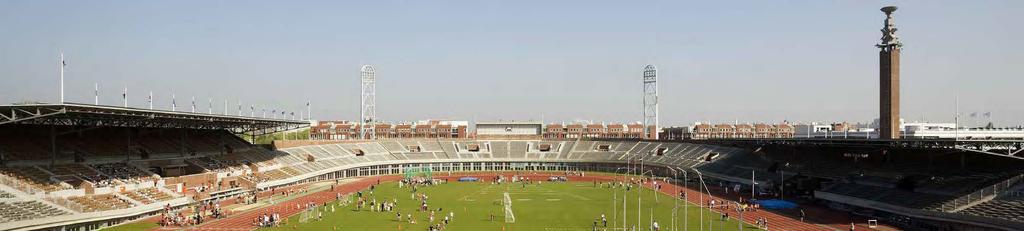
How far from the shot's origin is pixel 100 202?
1849 inches

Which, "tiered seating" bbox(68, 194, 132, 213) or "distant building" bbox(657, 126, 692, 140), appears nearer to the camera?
"tiered seating" bbox(68, 194, 132, 213)

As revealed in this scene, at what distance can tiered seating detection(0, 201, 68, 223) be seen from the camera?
131 feet

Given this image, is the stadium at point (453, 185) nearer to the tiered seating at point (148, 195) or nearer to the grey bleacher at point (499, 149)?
the tiered seating at point (148, 195)

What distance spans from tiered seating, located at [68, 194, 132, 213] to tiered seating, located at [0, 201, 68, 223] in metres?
2.06

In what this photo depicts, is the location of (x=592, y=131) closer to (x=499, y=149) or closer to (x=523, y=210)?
(x=499, y=149)

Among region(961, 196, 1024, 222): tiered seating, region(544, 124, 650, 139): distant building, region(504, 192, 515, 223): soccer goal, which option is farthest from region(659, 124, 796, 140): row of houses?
region(961, 196, 1024, 222): tiered seating

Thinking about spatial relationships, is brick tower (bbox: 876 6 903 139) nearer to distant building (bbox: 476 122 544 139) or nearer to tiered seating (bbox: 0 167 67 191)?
distant building (bbox: 476 122 544 139)

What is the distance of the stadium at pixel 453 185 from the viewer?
147ft

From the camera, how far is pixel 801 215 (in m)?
50.5

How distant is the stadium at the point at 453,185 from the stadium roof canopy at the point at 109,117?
199 mm

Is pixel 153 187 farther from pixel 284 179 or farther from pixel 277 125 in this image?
pixel 277 125

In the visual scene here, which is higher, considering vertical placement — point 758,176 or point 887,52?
point 887,52

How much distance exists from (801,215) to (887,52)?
4090 cm

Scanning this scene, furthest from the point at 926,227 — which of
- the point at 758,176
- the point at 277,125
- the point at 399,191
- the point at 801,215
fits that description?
the point at 277,125
